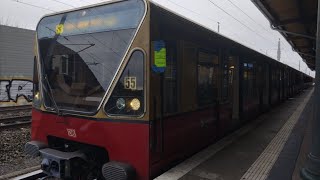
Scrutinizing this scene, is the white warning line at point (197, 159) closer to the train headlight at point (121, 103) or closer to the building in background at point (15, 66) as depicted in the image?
the train headlight at point (121, 103)

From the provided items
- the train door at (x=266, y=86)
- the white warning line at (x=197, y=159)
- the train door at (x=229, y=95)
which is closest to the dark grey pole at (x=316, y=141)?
the white warning line at (x=197, y=159)

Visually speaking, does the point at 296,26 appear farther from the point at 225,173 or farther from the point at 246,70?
the point at 225,173

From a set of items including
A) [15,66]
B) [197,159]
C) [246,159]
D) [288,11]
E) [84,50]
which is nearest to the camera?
[84,50]

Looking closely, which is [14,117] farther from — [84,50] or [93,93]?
[93,93]

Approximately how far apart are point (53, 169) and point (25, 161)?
2436 mm

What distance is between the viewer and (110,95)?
422 cm

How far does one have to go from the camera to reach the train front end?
13.3ft

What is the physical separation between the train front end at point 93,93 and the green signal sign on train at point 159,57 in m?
0.15

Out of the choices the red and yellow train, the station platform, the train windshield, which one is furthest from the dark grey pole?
the train windshield

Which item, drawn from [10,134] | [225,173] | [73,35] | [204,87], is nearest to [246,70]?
[204,87]

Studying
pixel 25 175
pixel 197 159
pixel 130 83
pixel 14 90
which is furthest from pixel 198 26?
pixel 14 90

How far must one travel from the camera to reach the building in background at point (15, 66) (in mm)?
18250

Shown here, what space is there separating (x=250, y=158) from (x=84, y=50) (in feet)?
11.6

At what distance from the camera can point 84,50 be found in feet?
15.2
